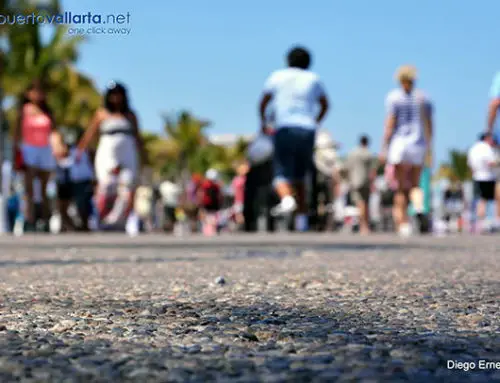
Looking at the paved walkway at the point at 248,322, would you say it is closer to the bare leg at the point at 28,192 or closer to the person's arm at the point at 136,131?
the person's arm at the point at 136,131

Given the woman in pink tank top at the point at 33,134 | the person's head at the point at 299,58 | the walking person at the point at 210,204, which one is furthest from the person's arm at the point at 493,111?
the walking person at the point at 210,204

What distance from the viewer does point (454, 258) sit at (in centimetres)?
610

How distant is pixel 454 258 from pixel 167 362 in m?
4.15

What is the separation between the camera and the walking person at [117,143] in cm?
1123

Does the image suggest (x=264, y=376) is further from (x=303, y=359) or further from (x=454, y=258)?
(x=454, y=258)

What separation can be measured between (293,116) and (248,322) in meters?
6.72

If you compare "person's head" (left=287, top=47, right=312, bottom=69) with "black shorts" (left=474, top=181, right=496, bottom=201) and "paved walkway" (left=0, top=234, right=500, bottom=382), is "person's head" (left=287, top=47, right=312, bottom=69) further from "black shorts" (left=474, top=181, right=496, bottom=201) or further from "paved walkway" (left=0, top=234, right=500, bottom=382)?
"paved walkway" (left=0, top=234, right=500, bottom=382)

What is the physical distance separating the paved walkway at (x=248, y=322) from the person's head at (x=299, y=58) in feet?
15.3

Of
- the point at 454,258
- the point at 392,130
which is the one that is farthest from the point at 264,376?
the point at 392,130

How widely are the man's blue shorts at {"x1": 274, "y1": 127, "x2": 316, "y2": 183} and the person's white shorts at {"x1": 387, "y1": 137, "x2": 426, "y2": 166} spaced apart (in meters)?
1.60

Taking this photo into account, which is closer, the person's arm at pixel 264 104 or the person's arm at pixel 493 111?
the person's arm at pixel 264 104

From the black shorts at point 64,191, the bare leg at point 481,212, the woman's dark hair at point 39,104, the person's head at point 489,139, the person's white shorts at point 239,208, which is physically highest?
the woman's dark hair at point 39,104

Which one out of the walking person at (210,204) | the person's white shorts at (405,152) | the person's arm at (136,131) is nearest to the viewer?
the person's white shorts at (405,152)

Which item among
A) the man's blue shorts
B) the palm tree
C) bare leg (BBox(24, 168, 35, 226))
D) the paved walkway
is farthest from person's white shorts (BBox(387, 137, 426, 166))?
the palm tree
